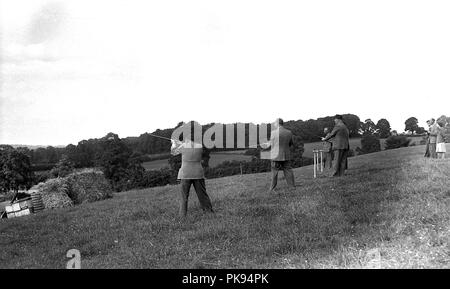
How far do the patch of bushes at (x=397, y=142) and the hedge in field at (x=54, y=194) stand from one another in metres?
33.6

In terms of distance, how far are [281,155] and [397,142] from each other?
3204 centimetres

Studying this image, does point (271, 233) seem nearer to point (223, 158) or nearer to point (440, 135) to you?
point (440, 135)

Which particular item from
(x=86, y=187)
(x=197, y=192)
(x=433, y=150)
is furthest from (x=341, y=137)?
(x=86, y=187)

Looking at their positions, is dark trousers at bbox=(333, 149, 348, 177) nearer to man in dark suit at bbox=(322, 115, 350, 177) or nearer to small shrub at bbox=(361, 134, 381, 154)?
man in dark suit at bbox=(322, 115, 350, 177)

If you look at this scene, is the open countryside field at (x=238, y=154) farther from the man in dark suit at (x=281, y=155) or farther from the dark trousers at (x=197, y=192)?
the dark trousers at (x=197, y=192)

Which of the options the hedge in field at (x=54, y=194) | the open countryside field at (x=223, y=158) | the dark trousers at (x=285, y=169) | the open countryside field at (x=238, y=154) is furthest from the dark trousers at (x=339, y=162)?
the open countryside field at (x=223, y=158)

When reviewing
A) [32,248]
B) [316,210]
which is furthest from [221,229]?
[32,248]

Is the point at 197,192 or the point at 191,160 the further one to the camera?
the point at 191,160

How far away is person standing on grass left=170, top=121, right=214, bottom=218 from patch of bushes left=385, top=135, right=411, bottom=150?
35.6 m

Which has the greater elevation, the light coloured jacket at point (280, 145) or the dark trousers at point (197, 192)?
the light coloured jacket at point (280, 145)

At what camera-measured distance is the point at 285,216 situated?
997 cm

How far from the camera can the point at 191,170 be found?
38.0 ft

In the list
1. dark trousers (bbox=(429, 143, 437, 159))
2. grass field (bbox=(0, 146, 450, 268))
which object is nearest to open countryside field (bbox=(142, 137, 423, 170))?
dark trousers (bbox=(429, 143, 437, 159))

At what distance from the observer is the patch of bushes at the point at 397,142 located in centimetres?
4188
